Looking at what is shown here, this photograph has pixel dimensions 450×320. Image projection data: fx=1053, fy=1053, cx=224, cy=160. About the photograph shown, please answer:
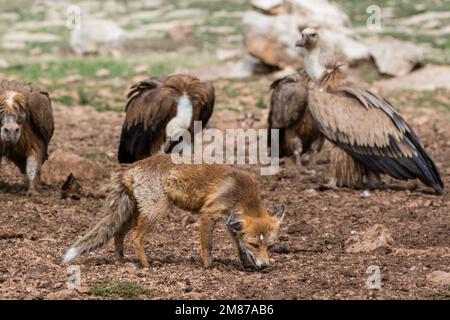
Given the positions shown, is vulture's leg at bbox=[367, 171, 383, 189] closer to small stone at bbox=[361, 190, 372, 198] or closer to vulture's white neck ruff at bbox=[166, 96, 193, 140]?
small stone at bbox=[361, 190, 372, 198]

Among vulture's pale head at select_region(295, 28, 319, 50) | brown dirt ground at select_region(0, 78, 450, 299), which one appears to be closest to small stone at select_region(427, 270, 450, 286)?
brown dirt ground at select_region(0, 78, 450, 299)

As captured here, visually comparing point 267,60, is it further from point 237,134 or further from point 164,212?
point 164,212

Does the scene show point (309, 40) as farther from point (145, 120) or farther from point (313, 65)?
point (145, 120)

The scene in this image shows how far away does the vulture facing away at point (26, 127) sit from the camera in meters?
10.3

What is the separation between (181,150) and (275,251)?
316 cm

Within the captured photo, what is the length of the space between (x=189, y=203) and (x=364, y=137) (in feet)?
14.1

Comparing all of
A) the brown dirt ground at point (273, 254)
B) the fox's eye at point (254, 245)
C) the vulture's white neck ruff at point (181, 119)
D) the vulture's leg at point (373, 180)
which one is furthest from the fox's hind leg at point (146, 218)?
the vulture's leg at point (373, 180)

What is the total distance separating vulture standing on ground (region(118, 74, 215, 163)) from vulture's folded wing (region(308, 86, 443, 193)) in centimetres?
137

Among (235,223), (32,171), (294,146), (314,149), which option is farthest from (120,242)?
(314,149)

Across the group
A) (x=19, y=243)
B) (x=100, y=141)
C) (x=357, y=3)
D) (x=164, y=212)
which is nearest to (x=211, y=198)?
(x=164, y=212)

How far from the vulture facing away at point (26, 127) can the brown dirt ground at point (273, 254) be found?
0.34 m

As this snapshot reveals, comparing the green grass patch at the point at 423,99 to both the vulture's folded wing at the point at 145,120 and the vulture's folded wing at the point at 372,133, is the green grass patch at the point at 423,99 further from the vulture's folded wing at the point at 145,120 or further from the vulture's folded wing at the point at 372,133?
the vulture's folded wing at the point at 145,120

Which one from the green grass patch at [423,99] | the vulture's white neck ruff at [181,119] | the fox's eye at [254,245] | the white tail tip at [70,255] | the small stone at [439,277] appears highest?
the vulture's white neck ruff at [181,119]

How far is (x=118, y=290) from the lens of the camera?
6.87m
